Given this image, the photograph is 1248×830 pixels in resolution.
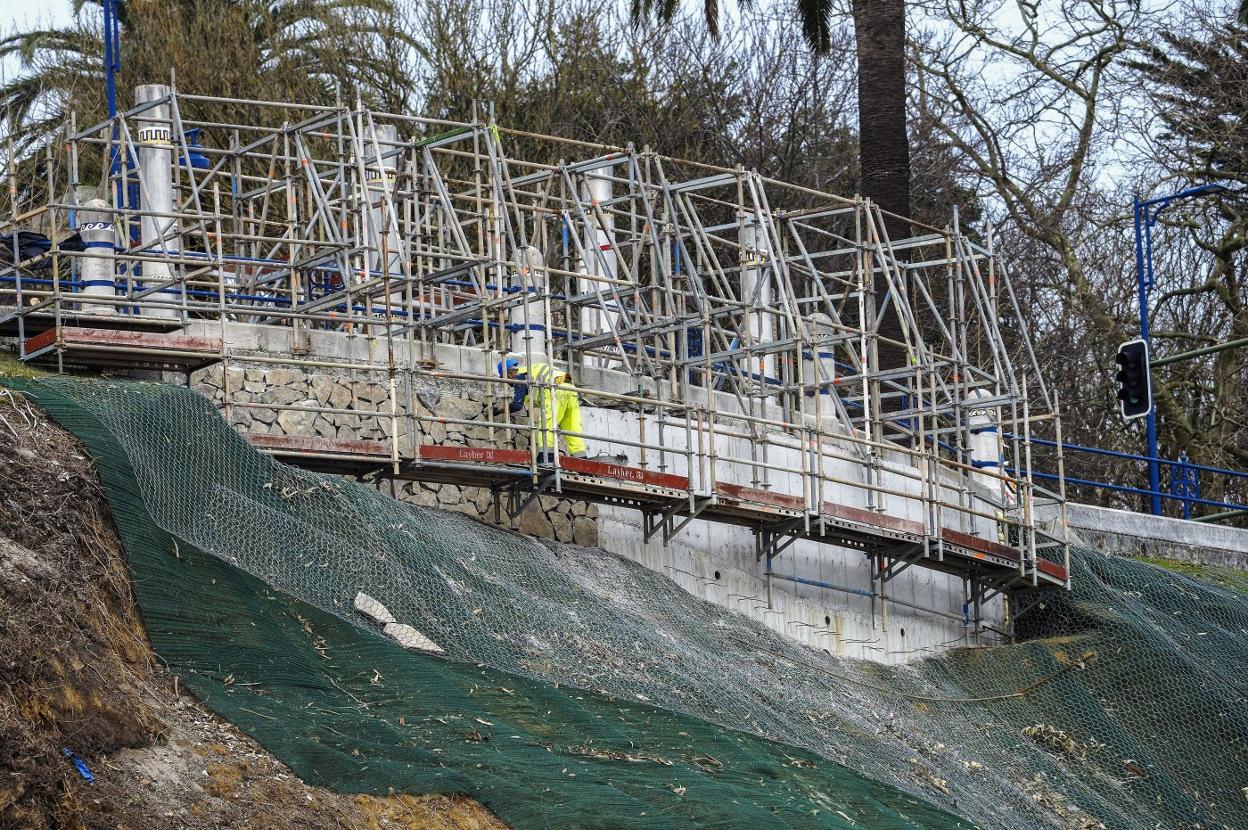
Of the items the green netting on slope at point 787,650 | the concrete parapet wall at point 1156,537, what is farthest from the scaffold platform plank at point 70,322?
the concrete parapet wall at point 1156,537

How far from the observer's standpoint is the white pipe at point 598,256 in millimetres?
→ 22266

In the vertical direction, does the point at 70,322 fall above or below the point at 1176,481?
above

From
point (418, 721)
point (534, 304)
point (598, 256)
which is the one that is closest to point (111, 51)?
point (534, 304)

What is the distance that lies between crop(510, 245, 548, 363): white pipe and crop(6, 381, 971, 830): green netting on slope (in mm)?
4854

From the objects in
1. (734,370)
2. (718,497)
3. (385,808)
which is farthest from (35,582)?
(734,370)

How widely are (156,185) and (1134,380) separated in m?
13.6

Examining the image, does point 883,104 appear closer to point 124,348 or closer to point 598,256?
point 598,256

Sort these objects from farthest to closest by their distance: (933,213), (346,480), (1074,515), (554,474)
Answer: (933,213) → (1074,515) → (554,474) → (346,480)

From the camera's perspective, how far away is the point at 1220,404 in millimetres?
36531

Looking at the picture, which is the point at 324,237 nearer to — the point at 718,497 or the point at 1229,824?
the point at 718,497

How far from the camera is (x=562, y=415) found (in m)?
20.1

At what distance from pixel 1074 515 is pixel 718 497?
8233 mm

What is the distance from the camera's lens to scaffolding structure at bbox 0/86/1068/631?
1952 centimetres

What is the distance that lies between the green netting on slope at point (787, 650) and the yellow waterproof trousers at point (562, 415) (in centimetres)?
101
